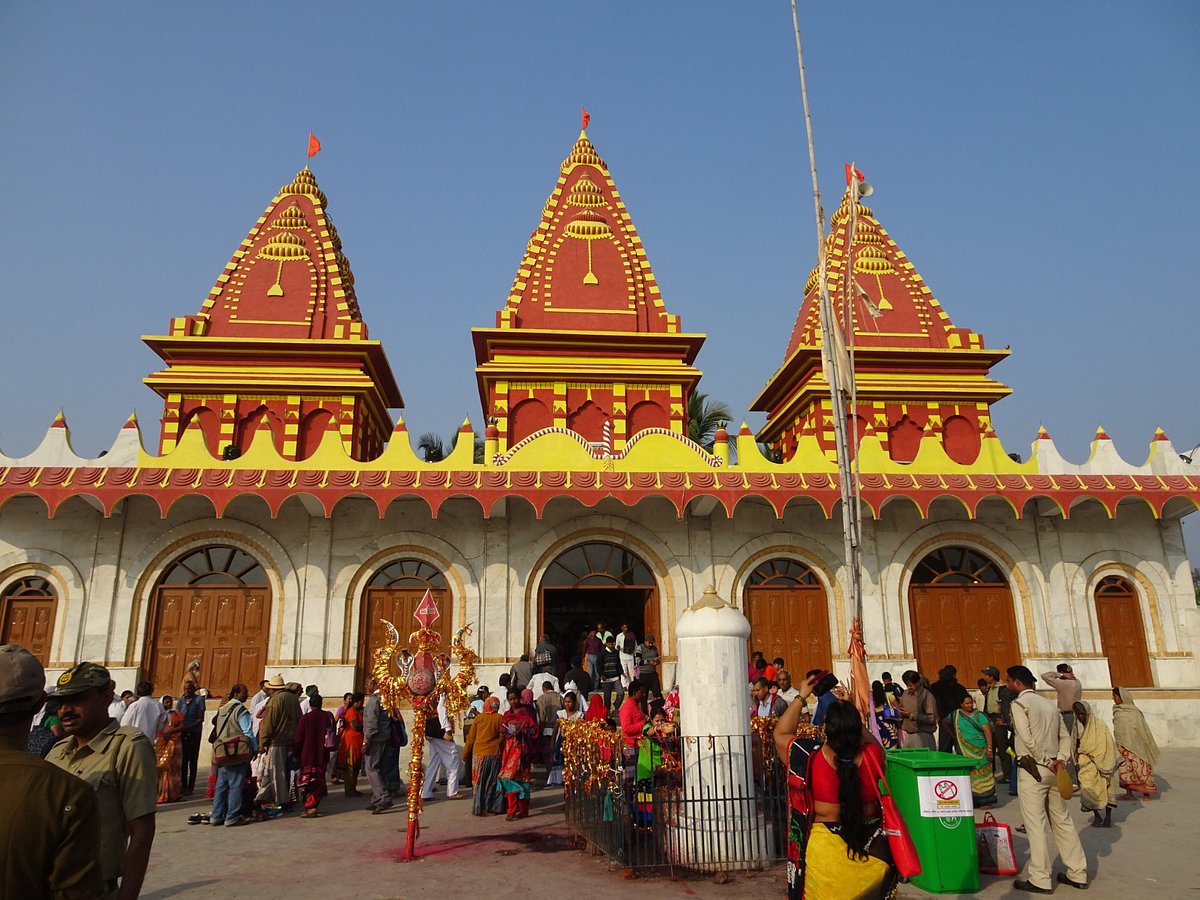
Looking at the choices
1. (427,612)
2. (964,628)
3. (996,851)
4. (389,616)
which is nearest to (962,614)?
(964,628)

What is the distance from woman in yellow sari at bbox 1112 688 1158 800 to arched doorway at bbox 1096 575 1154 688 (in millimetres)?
6545

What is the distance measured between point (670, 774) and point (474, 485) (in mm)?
8194

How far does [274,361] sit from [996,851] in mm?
20382

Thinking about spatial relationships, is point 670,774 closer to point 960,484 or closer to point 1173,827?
point 1173,827

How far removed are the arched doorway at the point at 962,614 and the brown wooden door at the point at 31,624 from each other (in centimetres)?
1655

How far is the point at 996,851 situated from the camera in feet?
23.6

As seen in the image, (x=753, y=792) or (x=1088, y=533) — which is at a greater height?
(x=1088, y=533)

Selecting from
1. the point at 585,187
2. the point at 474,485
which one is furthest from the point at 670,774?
the point at 585,187

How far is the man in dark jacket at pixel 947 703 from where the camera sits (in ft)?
36.2

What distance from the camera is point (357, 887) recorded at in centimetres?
687

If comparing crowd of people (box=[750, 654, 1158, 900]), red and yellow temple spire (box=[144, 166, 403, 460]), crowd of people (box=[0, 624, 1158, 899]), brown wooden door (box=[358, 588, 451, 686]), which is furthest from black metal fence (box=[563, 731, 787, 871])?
red and yellow temple spire (box=[144, 166, 403, 460])

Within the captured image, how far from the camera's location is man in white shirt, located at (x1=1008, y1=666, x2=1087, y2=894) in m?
6.59

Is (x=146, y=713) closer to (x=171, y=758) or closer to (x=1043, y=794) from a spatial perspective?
(x=171, y=758)

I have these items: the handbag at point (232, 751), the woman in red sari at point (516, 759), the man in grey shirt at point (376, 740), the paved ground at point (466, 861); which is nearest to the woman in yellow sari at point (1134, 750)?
the paved ground at point (466, 861)
